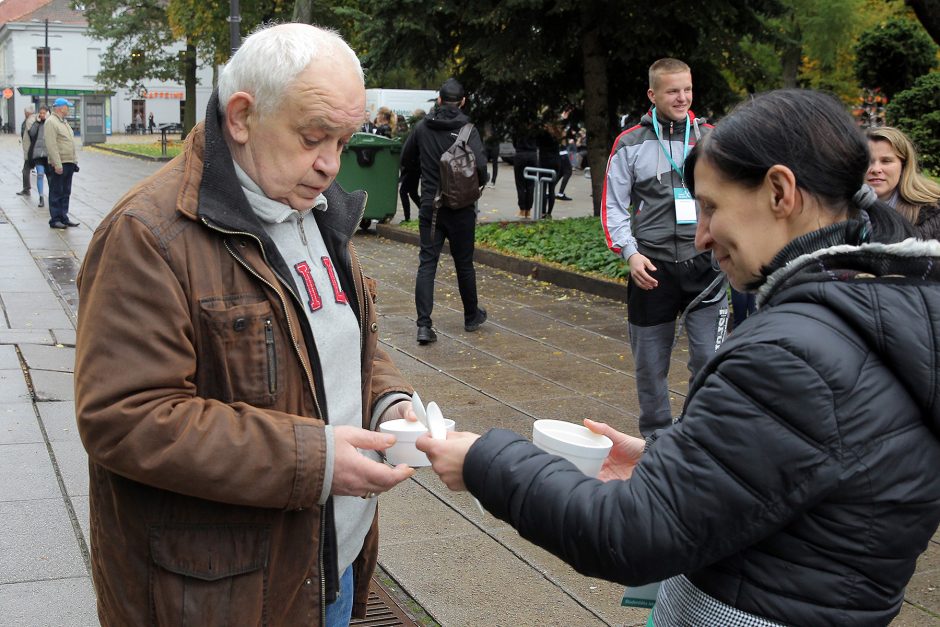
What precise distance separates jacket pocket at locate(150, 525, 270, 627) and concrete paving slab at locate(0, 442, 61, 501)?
3118 mm

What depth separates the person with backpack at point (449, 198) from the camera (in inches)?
336

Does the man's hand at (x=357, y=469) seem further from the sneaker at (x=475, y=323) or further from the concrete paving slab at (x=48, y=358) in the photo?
the sneaker at (x=475, y=323)

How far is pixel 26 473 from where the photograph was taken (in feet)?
16.5

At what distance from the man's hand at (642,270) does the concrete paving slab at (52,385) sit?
3.56 meters

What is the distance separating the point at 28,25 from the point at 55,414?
269 ft

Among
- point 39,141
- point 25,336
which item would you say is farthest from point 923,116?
point 39,141

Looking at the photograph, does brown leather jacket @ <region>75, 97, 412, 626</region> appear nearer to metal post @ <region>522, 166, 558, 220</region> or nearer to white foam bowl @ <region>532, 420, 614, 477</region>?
white foam bowl @ <region>532, 420, 614, 477</region>

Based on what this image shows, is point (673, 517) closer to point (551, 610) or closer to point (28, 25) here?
point (551, 610)

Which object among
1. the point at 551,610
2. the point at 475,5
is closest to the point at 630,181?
the point at 551,610

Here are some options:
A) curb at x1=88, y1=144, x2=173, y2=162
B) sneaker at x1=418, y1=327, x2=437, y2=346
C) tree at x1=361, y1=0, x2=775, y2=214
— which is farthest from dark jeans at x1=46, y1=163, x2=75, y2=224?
curb at x1=88, y1=144, x2=173, y2=162

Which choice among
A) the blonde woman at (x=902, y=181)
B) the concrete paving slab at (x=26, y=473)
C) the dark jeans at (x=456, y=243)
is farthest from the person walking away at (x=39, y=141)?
the blonde woman at (x=902, y=181)

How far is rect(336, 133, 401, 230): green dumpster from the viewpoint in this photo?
15.9m

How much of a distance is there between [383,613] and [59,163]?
14052 mm

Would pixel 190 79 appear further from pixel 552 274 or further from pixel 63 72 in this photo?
pixel 63 72
